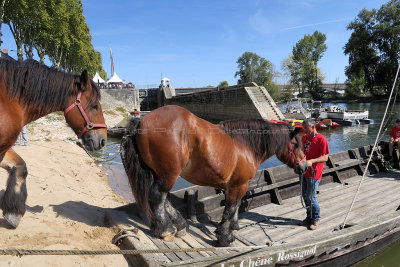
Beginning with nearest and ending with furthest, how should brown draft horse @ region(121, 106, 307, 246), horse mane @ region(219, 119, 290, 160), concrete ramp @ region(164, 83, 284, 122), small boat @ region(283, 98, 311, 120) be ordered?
brown draft horse @ region(121, 106, 307, 246)
horse mane @ region(219, 119, 290, 160)
concrete ramp @ region(164, 83, 284, 122)
small boat @ region(283, 98, 311, 120)

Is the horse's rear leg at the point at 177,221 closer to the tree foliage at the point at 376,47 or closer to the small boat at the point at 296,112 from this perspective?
the small boat at the point at 296,112

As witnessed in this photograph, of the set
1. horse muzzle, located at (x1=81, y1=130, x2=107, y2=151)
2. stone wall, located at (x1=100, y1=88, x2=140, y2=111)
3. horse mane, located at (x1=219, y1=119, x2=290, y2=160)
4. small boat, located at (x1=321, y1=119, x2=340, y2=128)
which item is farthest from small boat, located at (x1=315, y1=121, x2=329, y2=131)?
stone wall, located at (x1=100, y1=88, x2=140, y2=111)

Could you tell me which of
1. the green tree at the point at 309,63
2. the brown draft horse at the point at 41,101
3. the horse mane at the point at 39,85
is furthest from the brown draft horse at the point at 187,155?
the green tree at the point at 309,63

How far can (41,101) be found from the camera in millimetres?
2463

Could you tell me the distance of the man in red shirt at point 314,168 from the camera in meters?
3.70

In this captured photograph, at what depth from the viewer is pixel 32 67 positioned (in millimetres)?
2420

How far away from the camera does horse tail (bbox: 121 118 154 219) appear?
2762mm

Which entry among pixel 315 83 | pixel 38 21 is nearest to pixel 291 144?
pixel 38 21

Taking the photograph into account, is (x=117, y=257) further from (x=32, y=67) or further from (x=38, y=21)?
(x=38, y=21)

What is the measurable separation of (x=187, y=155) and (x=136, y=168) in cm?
60

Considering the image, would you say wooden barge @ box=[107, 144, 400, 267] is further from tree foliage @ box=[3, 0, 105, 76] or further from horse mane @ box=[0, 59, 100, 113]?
tree foliage @ box=[3, 0, 105, 76]

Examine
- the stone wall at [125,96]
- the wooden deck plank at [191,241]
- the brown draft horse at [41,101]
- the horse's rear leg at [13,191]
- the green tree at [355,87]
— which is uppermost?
the green tree at [355,87]

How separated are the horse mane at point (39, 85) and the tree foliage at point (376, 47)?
55.4 m

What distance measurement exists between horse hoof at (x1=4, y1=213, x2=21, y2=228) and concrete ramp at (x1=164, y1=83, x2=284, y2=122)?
1632 cm
